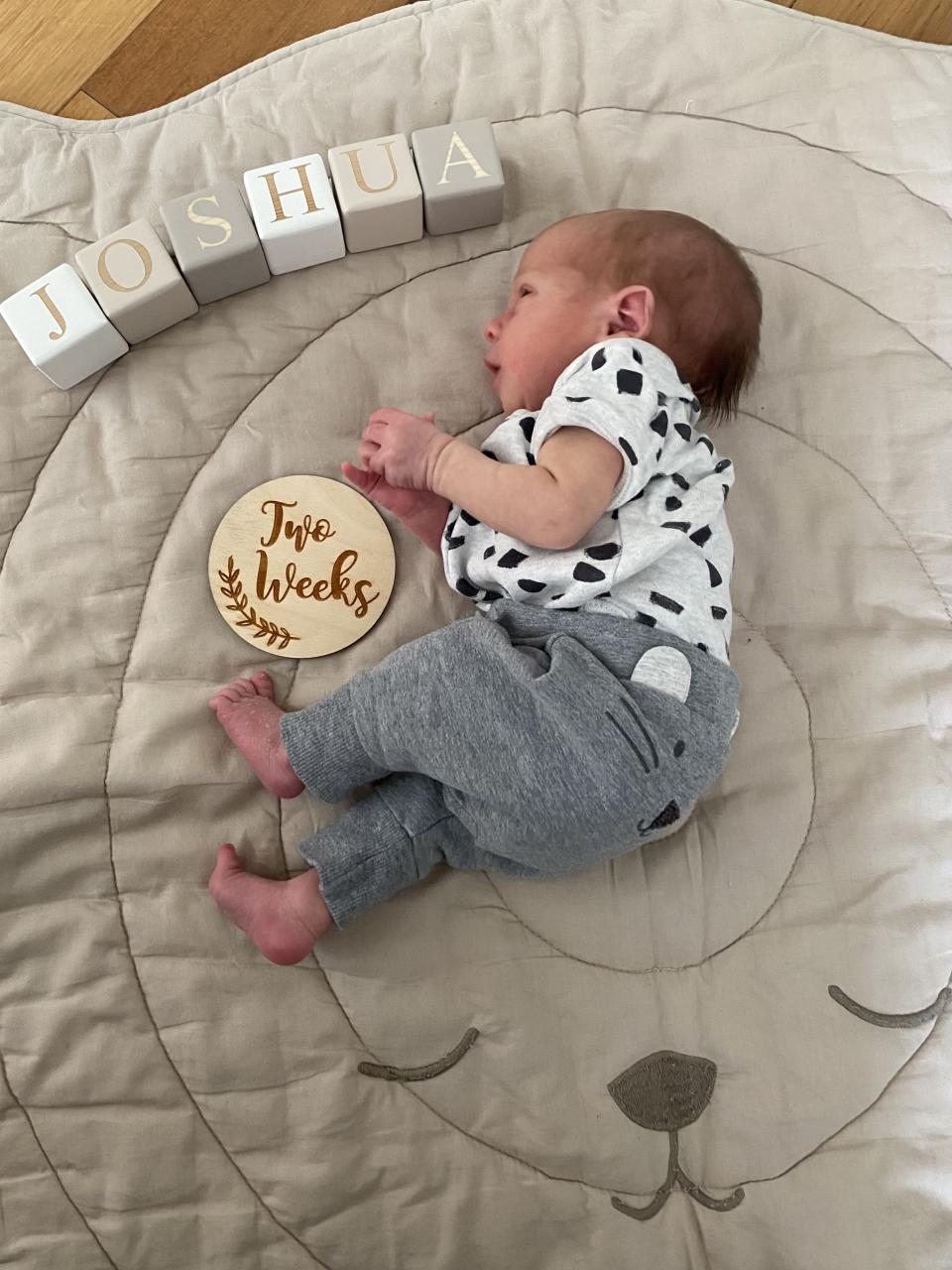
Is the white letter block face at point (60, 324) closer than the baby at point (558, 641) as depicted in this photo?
No

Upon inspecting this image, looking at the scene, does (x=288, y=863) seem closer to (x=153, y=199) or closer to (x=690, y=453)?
(x=690, y=453)

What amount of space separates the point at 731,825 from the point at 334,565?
1.46ft

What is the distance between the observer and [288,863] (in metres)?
0.91

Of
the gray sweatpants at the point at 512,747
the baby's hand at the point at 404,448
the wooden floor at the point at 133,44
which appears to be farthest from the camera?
the wooden floor at the point at 133,44

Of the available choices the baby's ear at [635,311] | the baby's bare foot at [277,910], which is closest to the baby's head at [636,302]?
the baby's ear at [635,311]

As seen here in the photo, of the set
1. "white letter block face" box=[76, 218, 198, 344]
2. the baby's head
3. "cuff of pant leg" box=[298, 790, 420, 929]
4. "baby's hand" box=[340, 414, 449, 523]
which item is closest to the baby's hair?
the baby's head

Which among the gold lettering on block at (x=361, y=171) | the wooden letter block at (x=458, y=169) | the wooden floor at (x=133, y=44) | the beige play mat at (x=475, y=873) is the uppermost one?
the wooden floor at (x=133, y=44)

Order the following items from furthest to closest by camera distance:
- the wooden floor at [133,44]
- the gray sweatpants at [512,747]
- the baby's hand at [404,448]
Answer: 1. the wooden floor at [133,44]
2. the baby's hand at [404,448]
3. the gray sweatpants at [512,747]

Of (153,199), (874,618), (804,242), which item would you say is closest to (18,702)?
(153,199)

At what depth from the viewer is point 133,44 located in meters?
1.18

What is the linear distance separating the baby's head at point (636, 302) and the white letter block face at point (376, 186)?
15 cm

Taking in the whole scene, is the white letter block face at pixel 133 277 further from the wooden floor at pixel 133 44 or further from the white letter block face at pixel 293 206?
the wooden floor at pixel 133 44

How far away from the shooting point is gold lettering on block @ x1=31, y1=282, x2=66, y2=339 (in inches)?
37.9

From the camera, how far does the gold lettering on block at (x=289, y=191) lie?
1.00 meters
